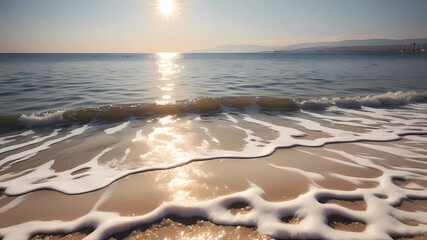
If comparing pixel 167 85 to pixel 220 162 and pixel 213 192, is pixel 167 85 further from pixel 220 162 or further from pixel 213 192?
pixel 213 192

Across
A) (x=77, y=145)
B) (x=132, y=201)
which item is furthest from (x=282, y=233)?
(x=77, y=145)

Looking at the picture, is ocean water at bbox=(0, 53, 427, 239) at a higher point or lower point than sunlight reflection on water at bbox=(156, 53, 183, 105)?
lower

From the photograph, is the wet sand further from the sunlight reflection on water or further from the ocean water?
the sunlight reflection on water

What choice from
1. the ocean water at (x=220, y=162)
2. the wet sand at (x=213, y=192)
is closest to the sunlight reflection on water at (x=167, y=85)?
the ocean water at (x=220, y=162)

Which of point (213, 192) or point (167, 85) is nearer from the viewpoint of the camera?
point (213, 192)

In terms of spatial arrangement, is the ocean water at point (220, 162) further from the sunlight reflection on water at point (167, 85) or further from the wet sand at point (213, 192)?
the sunlight reflection on water at point (167, 85)

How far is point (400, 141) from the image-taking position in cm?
448

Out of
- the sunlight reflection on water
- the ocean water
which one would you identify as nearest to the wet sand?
the ocean water

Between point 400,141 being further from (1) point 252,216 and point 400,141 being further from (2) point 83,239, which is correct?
(2) point 83,239

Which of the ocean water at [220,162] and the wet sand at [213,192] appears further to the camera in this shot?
the ocean water at [220,162]

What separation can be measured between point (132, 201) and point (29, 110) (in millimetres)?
7831

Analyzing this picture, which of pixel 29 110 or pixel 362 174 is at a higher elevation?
pixel 29 110

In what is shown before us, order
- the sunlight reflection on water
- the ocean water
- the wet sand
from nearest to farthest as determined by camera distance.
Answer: the wet sand
the ocean water
the sunlight reflection on water

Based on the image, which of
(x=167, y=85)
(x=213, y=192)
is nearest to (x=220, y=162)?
(x=213, y=192)
